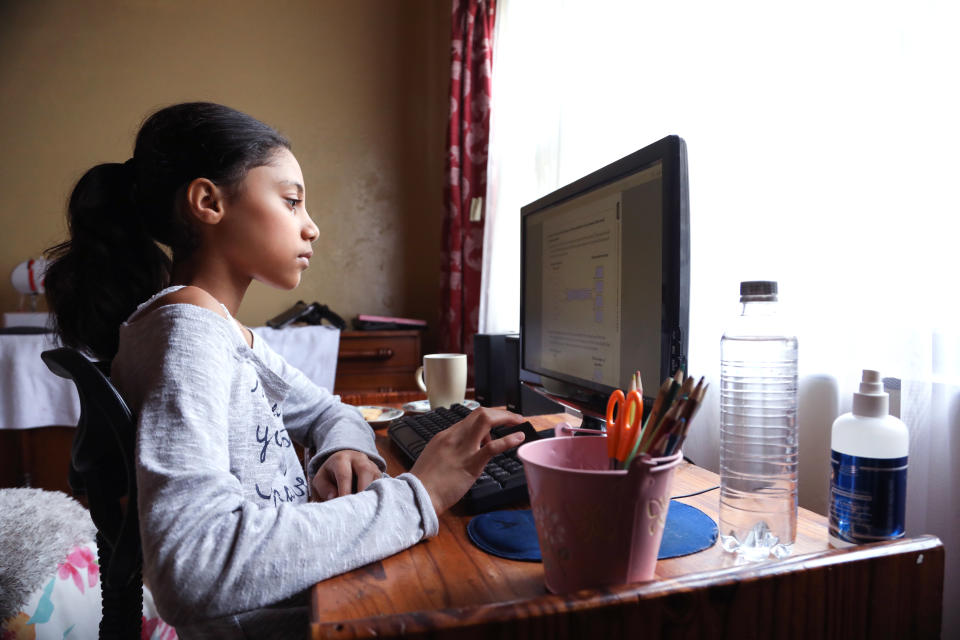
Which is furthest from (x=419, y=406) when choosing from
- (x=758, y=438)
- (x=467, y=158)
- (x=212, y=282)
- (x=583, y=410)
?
(x=467, y=158)

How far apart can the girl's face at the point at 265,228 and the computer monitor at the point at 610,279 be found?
42 cm

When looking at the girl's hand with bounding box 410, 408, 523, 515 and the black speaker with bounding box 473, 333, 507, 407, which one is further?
the black speaker with bounding box 473, 333, 507, 407

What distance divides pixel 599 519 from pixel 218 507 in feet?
1.02

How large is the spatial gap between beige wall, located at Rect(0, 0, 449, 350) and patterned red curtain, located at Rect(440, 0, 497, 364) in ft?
1.43

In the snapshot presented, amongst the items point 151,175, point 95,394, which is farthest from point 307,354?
point 95,394

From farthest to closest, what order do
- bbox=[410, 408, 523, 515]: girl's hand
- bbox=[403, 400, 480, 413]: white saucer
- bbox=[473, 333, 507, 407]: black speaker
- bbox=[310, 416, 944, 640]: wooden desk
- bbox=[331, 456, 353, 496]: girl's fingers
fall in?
bbox=[473, 333, 507, 407]: black speaker → bbox=[403, 400, 480, 413]: white saucer → bbox=[331, 456, 353, 496]: girl's fingers → bbox=[410, 408, 523, 515]: girl's hand → bbox=[310, 416, 944, 640]: wooden desk

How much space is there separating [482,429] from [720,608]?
280mm

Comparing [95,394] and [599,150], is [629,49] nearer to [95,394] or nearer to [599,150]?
[599,150]

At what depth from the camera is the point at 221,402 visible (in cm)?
55

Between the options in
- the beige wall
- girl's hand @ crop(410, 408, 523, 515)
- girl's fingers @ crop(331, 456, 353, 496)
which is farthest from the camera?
the beige wall

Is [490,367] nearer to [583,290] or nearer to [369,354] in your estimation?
[583,290]

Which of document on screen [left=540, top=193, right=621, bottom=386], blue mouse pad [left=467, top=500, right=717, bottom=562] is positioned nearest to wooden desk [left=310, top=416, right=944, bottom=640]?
blue mouse pad [left=467, top=500, right=717, bottom=562]

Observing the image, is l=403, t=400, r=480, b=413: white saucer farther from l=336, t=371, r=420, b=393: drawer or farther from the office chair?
l=336, t=371, r=420, b=393: drawer

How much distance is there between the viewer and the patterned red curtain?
231cm
